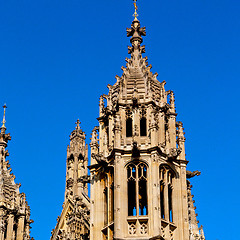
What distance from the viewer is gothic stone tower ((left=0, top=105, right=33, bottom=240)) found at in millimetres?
56406

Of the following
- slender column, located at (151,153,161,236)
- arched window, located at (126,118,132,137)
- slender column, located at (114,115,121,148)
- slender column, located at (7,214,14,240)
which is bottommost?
slender column, located at (151,153,161,236)

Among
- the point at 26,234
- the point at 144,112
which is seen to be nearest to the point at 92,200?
the point at 144,112

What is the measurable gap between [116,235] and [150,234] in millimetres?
1561

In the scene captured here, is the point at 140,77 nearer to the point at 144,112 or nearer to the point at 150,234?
the point at 144,112

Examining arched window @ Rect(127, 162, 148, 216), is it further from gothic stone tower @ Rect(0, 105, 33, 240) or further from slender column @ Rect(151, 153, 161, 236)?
gothic stone tower @ Rect(0, 105, 33, 240)

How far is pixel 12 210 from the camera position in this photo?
5700cm

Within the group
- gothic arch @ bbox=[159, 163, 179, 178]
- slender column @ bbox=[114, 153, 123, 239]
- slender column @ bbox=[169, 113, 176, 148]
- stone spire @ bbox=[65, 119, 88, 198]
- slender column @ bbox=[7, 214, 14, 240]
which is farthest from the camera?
slender column @ bbox=[7, 214, 14, 240]

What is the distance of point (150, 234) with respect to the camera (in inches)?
1837

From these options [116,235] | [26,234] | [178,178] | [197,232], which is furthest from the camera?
[26,234]

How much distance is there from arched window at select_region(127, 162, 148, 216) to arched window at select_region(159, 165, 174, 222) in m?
0.82

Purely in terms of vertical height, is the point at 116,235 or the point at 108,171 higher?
the point at 108,171

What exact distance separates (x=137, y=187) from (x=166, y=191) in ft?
4.92

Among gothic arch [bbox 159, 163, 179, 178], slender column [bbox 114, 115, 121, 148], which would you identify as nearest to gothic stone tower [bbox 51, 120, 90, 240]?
slender column [bbox 114, 115, 121, 148]

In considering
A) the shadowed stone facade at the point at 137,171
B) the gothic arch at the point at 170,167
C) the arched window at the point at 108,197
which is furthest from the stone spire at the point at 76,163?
the gothic arch at the point at 170,167
